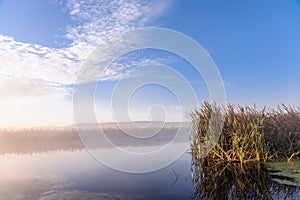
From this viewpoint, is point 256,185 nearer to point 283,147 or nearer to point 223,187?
point 223,187

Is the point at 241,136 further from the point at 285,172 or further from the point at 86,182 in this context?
the point at 86,182

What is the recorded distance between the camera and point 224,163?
9.97m

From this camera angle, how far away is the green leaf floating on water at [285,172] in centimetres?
Result: 767

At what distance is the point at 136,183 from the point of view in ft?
28.6

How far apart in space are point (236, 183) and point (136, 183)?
3.06 metres

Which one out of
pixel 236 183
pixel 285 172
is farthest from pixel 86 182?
pixel 285 172

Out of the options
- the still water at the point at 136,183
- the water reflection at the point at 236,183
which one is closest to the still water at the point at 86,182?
the still water at the point at 136,183

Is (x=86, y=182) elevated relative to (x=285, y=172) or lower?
lower

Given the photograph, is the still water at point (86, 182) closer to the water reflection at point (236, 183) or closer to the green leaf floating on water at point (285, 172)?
the water reflection at point (236, 183)

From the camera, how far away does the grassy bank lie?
32.8ft

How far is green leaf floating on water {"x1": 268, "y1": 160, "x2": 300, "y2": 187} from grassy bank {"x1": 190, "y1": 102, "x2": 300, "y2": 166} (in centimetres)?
35

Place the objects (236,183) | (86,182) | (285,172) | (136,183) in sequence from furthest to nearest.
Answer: (86,182) → (136,183) → (285,172) → (236,183)

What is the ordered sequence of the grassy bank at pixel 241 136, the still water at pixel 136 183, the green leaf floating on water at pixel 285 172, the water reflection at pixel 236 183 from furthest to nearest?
the grassy bank at pixel 241 136 < the green leaf floating on water at pixel 285 172 < the still water at pixel 136 183 < the water reflection at pixel 236 183

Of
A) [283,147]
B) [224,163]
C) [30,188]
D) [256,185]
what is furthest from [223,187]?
[30,188]
